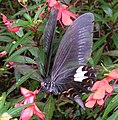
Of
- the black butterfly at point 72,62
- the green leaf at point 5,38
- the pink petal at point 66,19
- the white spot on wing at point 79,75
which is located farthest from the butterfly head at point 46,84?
the green leaf at point 5,38

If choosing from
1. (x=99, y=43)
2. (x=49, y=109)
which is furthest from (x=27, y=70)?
(x=99, y=43)

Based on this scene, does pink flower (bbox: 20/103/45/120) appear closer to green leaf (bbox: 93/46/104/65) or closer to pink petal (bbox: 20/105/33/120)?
pink petal (bbox: 20/105/33/120)

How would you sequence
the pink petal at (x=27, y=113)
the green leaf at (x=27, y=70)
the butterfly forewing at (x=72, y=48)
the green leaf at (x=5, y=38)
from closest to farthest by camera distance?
the pink petal at (x=27, y=113)
the butterfly forewing at (x=72, y=48)
the green leaf at (x=27, y=70)
the green leaf at (x=5, y=38)

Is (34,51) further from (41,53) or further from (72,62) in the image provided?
(72,62)

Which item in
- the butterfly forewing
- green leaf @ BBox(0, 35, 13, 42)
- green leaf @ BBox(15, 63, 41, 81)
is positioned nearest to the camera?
the butterfly forewing

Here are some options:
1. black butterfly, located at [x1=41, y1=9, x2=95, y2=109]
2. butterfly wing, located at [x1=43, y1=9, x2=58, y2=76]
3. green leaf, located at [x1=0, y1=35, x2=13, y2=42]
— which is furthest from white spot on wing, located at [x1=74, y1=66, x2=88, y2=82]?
green leaf, located at [x1=0, y1=35, x2=13, y2=42]

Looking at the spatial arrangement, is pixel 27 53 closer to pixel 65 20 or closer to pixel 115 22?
pixel 115 22

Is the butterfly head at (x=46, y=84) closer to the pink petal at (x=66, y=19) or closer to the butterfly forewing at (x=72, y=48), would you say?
the butterfly forewing at (x=72, y=48)

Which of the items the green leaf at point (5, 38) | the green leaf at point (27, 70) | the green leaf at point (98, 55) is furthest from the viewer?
the green leaf at point (5, 38)
